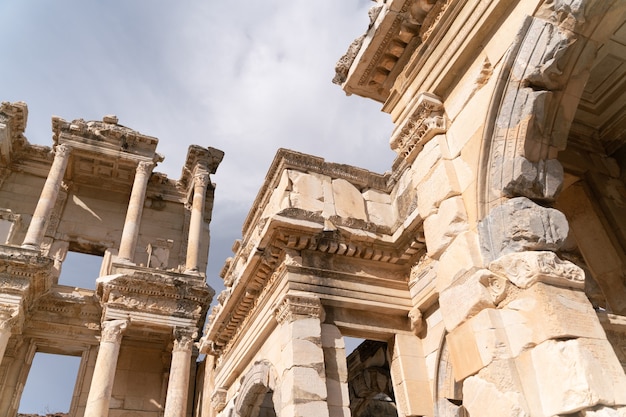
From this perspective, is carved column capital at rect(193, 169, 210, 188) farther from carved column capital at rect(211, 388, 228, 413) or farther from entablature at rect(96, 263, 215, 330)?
carved column capital at rect(211, 388, 228, 413)

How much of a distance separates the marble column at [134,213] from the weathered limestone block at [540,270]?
1389 cm

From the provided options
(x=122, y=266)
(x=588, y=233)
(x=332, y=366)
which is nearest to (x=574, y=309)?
(x=588, y=233)

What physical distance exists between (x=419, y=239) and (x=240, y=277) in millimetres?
3008

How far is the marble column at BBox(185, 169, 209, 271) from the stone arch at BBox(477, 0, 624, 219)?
44.2ft

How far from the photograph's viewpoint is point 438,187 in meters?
3.84

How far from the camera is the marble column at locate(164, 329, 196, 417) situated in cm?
1254

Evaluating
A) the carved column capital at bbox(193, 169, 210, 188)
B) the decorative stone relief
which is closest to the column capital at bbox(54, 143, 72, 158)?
the carved column capital at bbox(193, 169, 210, 188)

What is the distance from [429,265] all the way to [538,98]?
403 centimetres

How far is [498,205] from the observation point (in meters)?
3.30

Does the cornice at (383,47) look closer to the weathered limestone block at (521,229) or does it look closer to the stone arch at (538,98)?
the stone arch at (538,98)

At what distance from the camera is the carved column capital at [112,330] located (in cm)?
1315

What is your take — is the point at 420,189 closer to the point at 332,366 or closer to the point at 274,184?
the point at 332,366

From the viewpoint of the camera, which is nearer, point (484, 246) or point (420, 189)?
point (484, 246)

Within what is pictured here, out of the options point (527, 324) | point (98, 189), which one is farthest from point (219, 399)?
point (98, 189)
